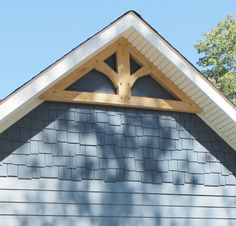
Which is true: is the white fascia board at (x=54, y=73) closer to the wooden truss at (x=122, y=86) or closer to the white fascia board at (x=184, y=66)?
the white fascia board at (x=184, y=66)

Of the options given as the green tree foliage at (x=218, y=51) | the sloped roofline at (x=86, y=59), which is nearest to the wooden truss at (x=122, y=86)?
the sloped roofline at (x=86, y=59)

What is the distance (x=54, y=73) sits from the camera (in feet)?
26.8

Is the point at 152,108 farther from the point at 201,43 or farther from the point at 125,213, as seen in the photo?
the point at 201,43

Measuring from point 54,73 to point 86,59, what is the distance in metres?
0.60

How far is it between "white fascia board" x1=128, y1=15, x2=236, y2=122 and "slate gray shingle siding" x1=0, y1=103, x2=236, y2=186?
2.12 ft

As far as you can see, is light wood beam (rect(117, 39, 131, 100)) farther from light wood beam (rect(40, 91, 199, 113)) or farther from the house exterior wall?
the house exterior wall

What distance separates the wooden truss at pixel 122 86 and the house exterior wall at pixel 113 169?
14cm

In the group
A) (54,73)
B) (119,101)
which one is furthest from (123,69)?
(54,73)

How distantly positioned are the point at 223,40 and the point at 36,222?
25.0 m

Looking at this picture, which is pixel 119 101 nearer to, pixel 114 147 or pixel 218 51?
pixel 114 147

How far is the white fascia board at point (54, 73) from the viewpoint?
26.0 feet

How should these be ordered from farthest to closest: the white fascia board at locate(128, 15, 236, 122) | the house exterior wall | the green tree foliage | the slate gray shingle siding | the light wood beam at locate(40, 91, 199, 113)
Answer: the green tree foliage → the white fascia board at locate(128, 15, 236, 122) → the light wood beam at locate(40, 91, 199, 113) → the slate gray shingle siding → the house exterior wall

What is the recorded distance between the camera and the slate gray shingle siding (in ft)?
27.5

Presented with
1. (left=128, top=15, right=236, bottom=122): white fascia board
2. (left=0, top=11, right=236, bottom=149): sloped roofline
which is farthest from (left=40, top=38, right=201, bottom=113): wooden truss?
(left=128, top=15, right=236, bottom=122): white fascia board
